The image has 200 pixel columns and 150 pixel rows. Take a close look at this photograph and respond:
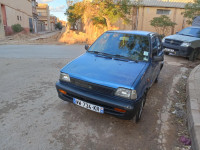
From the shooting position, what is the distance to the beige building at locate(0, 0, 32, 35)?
21430mm

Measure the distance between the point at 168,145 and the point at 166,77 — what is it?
150 inches

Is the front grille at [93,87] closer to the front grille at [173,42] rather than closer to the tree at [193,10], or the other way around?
the front grille at [173,42]

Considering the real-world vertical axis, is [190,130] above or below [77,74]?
below

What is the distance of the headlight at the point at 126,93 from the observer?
249 cm

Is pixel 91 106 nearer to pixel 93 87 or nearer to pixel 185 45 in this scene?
pixel 93 87

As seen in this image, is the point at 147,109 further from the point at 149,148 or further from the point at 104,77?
the point at 104,77

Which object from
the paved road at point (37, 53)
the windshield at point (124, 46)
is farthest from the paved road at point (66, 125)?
the paved road at point (37, 53)

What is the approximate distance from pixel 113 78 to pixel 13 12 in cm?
2754

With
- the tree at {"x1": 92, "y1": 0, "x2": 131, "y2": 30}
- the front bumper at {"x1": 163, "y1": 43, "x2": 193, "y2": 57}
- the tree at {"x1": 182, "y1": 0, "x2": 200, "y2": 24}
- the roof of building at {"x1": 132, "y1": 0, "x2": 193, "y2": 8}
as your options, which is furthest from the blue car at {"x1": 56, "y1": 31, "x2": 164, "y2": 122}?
the roof of building at {"x1": 132, "y1": 0, "x2": 193, "y2": 8}

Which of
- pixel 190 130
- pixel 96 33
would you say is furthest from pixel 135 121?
pixel 96 33

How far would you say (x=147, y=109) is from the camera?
358 centimetres

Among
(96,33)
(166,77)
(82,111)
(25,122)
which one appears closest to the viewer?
(25,122)

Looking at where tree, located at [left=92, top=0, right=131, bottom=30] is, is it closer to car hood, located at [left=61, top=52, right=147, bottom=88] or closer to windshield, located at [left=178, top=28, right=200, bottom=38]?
windshield, located at [left=178, top=28, right=200, bottom=38]

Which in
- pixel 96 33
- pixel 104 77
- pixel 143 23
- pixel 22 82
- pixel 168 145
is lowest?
pixel 168 145
